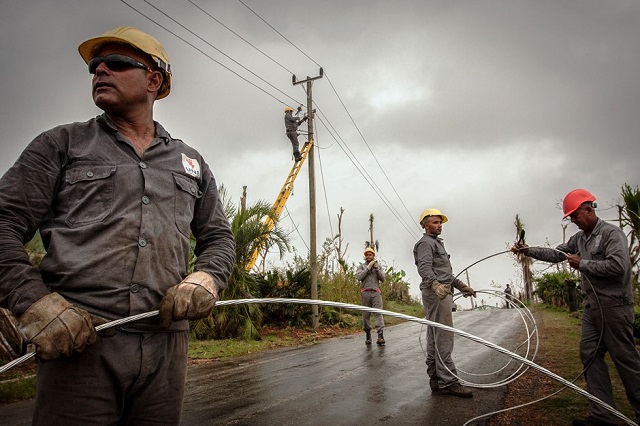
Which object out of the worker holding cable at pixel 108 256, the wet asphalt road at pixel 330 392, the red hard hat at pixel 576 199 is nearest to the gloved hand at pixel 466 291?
the wet asphalt road at pixel 330 392

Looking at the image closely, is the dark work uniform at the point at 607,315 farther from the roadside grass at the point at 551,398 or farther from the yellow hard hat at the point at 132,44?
the yellow hard hat at the point at 132,44

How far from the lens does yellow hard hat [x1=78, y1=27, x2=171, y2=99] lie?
188 cm

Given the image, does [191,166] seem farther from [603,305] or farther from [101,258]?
[603,305]

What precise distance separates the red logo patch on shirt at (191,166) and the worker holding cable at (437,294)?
4234 mm

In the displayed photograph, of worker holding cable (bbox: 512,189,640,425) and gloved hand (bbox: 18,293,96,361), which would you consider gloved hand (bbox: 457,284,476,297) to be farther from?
gloved hand (bbox: 18,293,96,361)

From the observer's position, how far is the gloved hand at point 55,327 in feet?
4.69

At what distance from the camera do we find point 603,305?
4512mm

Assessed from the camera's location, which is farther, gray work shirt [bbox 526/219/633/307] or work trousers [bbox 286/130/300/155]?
work trousers [bbox 286/130/300/155]

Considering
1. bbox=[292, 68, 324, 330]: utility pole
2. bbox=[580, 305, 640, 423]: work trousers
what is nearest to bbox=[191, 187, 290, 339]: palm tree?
bbox=[292, 68, 324, 330]: utility pole

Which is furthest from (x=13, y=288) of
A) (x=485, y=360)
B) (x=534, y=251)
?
(x=485, y=360)

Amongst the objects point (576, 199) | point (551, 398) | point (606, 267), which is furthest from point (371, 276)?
point (606, 267)

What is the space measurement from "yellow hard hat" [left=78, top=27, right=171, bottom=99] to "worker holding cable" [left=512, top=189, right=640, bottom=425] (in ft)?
14.1

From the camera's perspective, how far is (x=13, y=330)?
7.62 meters

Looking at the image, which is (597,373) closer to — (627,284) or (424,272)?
(627,284)
